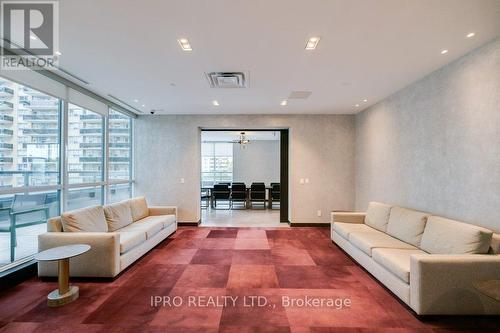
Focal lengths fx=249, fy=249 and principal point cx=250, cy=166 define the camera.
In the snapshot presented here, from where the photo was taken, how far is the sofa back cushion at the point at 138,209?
520cm

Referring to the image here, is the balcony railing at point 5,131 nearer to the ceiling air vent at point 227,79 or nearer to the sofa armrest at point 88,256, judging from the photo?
the sofa armrest at point 88,256

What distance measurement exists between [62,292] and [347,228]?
13.9 feet

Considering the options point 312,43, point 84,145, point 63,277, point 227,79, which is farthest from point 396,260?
point 84,145

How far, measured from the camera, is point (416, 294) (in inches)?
98.0

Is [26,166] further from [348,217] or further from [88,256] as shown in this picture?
[348,217]

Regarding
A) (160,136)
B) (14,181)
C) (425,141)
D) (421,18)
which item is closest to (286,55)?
(421,18)

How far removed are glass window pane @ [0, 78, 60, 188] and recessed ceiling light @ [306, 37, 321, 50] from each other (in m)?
3.90

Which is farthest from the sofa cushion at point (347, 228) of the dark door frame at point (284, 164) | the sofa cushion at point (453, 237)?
the dark door frame at point (284, 164)

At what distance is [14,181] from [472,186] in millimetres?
5824

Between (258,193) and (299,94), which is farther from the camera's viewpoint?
(258,193)

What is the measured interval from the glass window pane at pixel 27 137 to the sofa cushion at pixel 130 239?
143 cm

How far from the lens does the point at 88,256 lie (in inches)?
130

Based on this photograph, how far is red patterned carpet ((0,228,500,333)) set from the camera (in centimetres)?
238

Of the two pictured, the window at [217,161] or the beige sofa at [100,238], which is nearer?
the beige sofa at [100,238]
